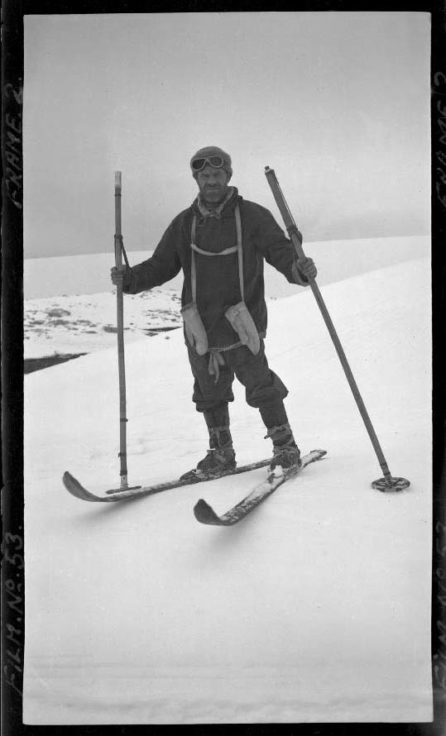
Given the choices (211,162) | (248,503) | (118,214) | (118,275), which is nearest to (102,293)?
(118,275)

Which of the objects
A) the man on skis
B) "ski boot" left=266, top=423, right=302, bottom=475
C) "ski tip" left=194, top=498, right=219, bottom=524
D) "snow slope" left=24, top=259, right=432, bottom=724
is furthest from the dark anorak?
"ski tip" left=194, top=498, right=219, bottom=524

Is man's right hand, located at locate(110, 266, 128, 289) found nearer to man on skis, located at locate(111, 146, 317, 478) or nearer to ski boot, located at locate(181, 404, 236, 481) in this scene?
man on skis, located at locate(111, 146, 317, 478)

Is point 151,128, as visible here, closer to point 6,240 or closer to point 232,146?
point 232,146

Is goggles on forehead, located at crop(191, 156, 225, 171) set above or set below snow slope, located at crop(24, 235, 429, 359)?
above

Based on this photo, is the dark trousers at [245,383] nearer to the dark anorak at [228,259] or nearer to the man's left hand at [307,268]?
the dark anorak at [228,259]

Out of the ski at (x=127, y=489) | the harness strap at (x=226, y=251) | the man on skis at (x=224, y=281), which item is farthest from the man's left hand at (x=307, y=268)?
the ski at (x=127, y=489)
